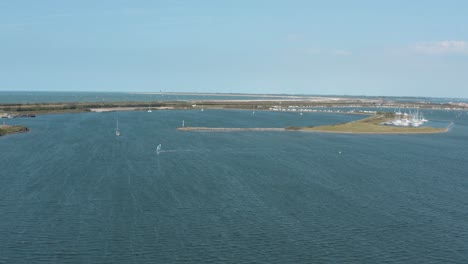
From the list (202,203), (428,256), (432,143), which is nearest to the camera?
(428,256)

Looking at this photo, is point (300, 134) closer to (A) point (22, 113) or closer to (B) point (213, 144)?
(B) point (213, 144)

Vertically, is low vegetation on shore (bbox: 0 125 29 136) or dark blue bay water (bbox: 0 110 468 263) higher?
low vegetation on shore (bbox: 0 125 29 136)

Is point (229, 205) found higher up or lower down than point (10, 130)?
lower down

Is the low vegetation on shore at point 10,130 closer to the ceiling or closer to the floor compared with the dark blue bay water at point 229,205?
closer to the ceiling

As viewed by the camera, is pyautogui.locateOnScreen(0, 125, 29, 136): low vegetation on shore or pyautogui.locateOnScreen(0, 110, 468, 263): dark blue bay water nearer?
pyautogui.locateOnScreen(0, 110, 468, 263): dark blue bay water

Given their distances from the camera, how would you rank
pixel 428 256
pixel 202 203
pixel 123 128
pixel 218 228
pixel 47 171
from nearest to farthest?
pixel 428 256
pixel 218 228
pixel 202 203
pixel 47 171
pixel 123 128

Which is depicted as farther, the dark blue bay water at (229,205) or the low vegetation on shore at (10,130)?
the low vegetation on shore at (10,130)

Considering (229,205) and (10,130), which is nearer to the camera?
(229,205)

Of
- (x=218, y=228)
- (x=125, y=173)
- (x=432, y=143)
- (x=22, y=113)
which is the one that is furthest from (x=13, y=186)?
(x=22, y=113)
